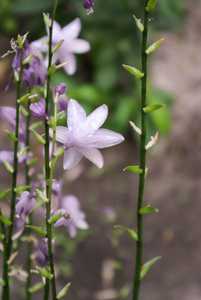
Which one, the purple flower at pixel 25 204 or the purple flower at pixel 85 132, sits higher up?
the purple flower at pixel 85 132

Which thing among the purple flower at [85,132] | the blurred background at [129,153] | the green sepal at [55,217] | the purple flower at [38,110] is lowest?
the blurred background at [129,153]

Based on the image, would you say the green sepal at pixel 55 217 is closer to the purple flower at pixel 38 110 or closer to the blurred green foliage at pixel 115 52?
the purple flower at pixel 38 110

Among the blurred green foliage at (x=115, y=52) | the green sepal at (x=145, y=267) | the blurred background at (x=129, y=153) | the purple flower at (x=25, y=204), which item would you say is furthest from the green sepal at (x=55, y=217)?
the blurred green foliage at (x=115, y=52)

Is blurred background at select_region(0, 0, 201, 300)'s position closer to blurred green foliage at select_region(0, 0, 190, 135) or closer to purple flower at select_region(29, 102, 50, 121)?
blurred green foliage at select_region(0, 0, 190, 135)

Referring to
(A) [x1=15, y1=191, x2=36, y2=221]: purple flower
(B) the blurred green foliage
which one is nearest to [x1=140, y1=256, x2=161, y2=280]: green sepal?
(A) [x1=15, y1=191, x2=36, y2=221]: purple flower

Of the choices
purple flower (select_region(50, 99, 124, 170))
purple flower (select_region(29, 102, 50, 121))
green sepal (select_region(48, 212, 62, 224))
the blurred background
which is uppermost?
purple flower (select_region(29, 102, 50, 121))
